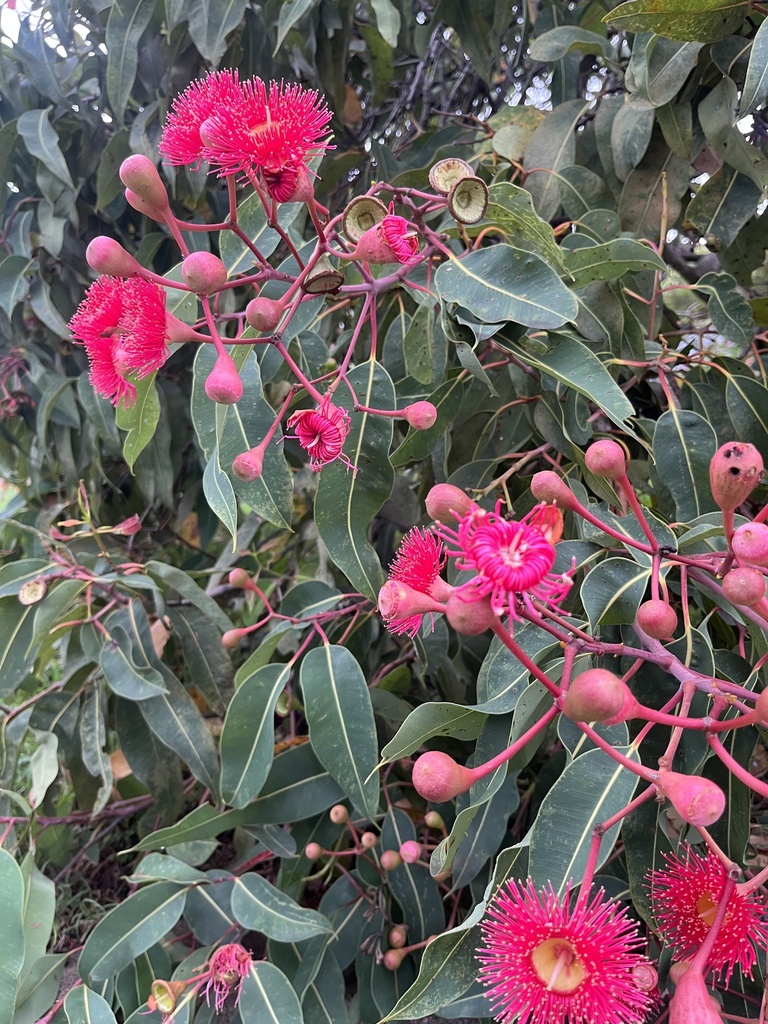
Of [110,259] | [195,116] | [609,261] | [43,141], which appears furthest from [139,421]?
[43,141]

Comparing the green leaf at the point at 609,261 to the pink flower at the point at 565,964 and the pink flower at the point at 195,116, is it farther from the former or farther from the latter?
the pink flower at the point at 565,964

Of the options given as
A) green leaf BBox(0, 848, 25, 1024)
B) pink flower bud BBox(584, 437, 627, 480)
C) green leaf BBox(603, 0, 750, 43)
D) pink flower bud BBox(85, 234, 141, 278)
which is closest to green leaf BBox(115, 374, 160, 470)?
pink flower bud BBox(85, 234, 141, 278)

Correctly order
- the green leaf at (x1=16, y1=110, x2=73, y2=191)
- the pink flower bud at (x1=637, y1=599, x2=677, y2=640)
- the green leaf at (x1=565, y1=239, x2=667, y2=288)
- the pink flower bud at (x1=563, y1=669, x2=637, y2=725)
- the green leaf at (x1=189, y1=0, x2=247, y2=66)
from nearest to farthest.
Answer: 1. the pink flower bud at (x1=563, y1=669, x2=637, y2=725)
2. the pink flower bud at (x1=637, y1=599, x2=677, y2=640)
3. the green leaf at (x1=565, y1=239, x2=667, y2=288)
4. the green leaf at (x1=189, y1=0, x2=247, y2=66)
5. the green leaf at (x1=16, y1=110, x2=73, y2=191)

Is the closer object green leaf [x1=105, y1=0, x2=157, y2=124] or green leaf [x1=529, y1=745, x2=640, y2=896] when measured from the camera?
green leaf [x1=529, y1=745, x2=640, y2=896]

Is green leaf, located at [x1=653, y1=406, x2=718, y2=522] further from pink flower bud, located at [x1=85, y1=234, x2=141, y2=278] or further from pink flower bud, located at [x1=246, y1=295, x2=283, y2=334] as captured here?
pink flower bud, located at [x1=85, y1=234, x2=141, y2=278]

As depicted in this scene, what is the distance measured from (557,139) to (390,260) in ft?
1.86

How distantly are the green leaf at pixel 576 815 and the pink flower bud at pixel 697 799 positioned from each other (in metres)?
0.11

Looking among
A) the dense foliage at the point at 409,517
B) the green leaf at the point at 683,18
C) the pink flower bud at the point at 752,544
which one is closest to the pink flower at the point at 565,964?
the dense foliage at the point at 409,517

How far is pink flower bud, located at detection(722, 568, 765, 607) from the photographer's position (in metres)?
0.45

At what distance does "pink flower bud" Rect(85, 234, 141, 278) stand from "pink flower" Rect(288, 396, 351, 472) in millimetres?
220

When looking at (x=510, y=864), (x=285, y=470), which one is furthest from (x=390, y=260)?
(x=510, y=864)

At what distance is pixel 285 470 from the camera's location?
0.78m

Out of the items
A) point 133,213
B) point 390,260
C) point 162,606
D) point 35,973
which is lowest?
point 35,973

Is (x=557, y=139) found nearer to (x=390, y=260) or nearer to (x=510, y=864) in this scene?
(x=390, y=260)
